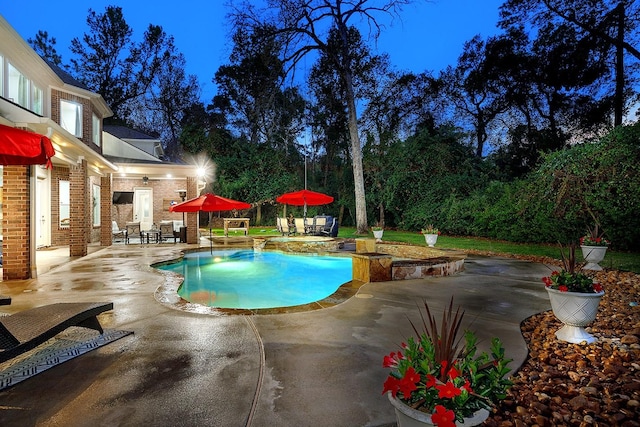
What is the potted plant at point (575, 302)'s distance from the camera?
3691mm

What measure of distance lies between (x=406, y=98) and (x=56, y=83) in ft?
71.4

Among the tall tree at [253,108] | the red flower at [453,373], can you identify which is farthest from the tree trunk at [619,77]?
the red flower at [453,373]

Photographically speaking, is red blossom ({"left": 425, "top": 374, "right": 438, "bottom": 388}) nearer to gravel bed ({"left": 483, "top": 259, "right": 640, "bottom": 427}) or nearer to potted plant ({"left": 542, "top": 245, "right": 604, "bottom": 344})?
gravel bed ({"left": 483, "top": 259, "right": 640, "bottom": 427})

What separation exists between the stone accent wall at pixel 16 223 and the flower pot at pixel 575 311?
913 cm

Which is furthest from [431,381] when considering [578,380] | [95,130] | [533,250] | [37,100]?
[95,130]

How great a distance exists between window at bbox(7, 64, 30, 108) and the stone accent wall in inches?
161

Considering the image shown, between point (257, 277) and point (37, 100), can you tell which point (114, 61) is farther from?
point (257, 277)

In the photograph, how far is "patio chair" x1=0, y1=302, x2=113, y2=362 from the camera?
2.86 meters

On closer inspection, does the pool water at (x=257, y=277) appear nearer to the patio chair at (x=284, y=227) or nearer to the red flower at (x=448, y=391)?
the patio chair at (x=284, y=227)

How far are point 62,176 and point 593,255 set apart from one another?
673 inches

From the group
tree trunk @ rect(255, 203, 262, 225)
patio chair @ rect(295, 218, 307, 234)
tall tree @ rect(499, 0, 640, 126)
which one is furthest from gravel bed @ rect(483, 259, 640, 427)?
tree trunk @ rect(255, 203, 262, 225)

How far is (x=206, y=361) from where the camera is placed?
336 centimetres

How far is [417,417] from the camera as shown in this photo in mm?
1758

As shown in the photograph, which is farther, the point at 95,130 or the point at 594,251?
the point at 95,130
